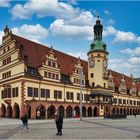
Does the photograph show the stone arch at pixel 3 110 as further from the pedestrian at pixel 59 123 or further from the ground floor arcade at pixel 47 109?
the pedestrian at pixel 59 123

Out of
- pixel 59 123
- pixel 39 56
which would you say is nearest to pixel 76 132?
pixel 59 123

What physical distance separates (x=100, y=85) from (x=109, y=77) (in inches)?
290

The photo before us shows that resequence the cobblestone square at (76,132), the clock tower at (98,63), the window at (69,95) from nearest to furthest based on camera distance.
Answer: the cobblestone square at (76,132), the window at (69,95), the clock tower at (98,63)

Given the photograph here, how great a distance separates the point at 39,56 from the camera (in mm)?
60656

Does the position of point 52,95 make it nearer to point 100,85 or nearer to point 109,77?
point 100,85

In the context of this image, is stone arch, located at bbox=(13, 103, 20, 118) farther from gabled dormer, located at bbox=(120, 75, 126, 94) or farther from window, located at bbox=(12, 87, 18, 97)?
gabled dormer, located at bbox=(120, 75, 126, 94)

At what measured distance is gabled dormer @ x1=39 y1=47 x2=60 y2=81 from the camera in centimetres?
5791

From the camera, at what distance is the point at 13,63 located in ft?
188

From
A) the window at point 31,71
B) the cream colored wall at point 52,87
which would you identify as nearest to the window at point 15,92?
the cream colored wall at point 52,87

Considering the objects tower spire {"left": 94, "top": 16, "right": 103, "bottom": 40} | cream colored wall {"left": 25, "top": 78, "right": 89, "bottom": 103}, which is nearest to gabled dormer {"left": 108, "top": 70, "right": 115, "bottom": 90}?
tower spire {"left": 94, "top": 16, "right": 103, "bottom": 40}

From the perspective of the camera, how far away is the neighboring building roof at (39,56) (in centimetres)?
5791

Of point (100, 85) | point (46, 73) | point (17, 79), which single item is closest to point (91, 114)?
point (100, 85)

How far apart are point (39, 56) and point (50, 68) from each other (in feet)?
11.6

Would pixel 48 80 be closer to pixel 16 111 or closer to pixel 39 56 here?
pixel 39 56
